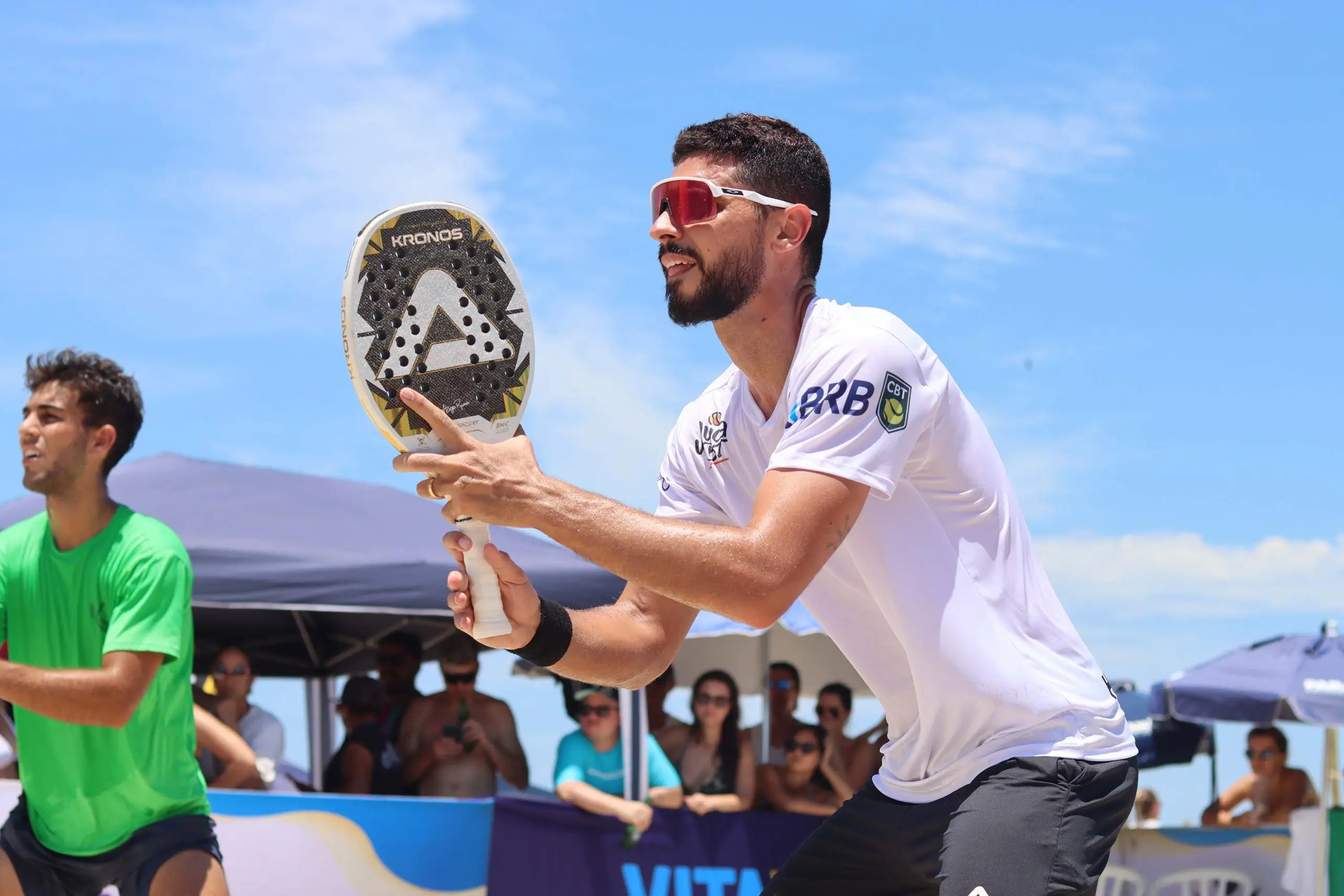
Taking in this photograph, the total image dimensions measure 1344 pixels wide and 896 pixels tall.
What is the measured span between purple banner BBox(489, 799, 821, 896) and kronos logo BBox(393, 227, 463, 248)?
254 inches

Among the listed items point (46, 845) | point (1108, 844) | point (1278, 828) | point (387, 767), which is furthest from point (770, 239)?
point (1278, 828)

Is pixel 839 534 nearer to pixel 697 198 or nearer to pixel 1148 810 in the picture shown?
pixel 697 198

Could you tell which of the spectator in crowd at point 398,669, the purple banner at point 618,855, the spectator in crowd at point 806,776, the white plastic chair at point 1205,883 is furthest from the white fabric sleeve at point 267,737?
the white plastic chair at point 1205,883

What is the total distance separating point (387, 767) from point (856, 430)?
7307 millimetres

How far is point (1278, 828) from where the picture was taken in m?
11.7

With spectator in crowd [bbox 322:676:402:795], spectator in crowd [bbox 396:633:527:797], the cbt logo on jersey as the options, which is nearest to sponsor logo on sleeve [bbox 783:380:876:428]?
the cbt logo on jersey

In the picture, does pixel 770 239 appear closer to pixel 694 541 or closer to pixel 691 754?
pixel 694 541

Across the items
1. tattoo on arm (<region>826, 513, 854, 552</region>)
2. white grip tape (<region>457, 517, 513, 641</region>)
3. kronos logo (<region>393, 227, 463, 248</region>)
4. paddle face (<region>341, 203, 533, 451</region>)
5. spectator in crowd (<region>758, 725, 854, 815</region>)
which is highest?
kronos logo (<region>393, 227, 463, 248</region>)

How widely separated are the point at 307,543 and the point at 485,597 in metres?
6.92

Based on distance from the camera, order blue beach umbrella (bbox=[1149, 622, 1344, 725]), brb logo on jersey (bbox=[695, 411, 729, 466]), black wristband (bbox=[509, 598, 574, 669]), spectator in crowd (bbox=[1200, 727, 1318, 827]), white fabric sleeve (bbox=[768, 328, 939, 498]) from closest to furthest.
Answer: white fabric sleeve (bbox=[768, 328, 939, 498]) < black wristband (bbox=[509, 598, 574, 669]) < brb logo on jersey (bbox=[695, 411, 729, 466]) < blue beach umbrella (bbox=[1149, 622, 1344, 725]) < spectator in crowd (bbox=[1200, 727, 1318, 827])

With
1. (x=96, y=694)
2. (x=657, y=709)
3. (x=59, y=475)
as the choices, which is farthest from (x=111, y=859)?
(x=657, y=709)

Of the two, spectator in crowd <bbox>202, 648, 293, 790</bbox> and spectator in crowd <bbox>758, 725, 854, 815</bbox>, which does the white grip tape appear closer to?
spectator in crowd <bbox>202, 648, 293, 790</bbox>

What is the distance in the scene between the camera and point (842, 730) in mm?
11961

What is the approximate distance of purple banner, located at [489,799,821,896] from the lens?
939cm
